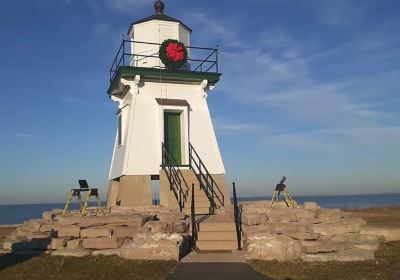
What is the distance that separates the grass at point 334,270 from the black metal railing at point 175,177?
599 cm

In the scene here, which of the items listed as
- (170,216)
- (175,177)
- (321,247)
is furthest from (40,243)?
(321,247)

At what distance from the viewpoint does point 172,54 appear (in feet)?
59.9

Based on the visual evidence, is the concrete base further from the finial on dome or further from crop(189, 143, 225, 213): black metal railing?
the finial on dome

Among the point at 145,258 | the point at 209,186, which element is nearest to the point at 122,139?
the point at 209,186

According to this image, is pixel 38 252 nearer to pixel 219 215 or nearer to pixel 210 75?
pixel 219 215

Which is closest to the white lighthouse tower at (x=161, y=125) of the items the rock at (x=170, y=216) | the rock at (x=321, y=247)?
the rock at (x=170, y=216)

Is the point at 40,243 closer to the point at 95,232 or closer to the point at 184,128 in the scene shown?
the point at 95,232

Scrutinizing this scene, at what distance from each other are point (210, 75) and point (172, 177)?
191 inches

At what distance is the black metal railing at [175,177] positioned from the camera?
15.8 m

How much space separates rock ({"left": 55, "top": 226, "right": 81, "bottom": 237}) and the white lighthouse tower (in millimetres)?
5022

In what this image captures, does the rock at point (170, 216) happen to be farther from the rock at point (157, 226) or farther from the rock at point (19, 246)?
the rock at point (19, 246)

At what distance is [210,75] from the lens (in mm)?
18812

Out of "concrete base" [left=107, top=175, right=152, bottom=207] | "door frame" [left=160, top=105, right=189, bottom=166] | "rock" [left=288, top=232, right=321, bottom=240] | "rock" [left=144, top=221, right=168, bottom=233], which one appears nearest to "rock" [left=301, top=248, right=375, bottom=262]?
"rock" [left=288, top=232, right=321, bottom=240]

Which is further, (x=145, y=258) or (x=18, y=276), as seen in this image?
(x=145, y=258)
